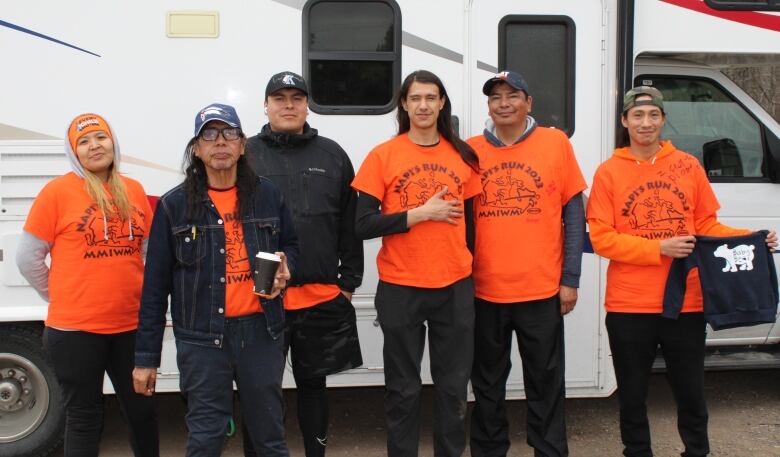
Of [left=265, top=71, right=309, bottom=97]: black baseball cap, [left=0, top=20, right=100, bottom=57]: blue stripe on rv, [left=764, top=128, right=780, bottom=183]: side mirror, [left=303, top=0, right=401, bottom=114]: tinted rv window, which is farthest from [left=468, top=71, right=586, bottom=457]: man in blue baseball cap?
[left=0, top=20, right=100, bottom=57]: blue stripe on rv

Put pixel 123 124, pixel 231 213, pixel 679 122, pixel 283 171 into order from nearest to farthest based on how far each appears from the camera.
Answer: pixel 231 213, pixel 283 171, pixel 123 124, pixel 679 122

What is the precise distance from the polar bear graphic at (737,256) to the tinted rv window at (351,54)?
1728 mm

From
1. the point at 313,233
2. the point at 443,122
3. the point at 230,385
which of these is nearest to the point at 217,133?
the point at 313,233

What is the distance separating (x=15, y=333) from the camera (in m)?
3.83

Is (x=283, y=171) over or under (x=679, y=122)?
under

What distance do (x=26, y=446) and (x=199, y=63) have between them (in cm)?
225

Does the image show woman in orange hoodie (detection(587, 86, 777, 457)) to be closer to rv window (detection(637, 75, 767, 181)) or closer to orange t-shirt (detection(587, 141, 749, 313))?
orange t-shirt (detection(587, 141, 749, 313))

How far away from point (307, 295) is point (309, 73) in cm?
123

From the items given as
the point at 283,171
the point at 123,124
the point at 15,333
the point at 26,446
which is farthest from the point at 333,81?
the point at 26,446

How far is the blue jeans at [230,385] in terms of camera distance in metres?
2.62

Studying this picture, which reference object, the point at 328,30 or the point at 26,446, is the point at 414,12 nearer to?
the point at 328,30

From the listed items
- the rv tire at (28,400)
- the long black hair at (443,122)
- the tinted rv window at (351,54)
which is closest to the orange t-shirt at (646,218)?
the long black hair at (443,122)

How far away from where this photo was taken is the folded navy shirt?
3055 mm

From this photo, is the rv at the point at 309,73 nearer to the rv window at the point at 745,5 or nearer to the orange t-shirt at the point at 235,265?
the rv window at the point at 745,5
